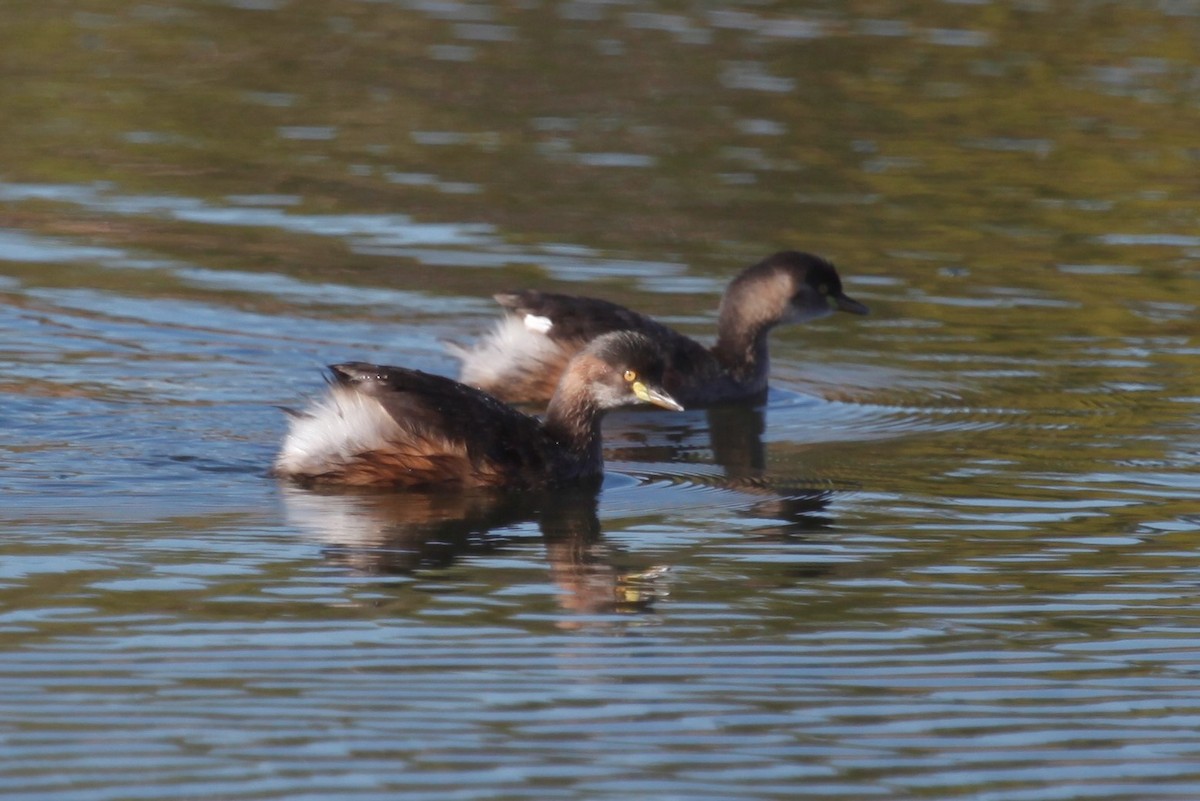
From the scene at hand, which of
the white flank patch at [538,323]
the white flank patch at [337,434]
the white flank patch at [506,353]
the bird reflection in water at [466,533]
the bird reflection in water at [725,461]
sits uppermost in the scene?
the white flank patch at [538,323]

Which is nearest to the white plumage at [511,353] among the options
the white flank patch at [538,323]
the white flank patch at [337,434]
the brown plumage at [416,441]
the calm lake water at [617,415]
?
the white flank patch at [538,323]

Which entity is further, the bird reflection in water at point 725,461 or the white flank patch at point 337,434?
the white flank patch at point 337,434

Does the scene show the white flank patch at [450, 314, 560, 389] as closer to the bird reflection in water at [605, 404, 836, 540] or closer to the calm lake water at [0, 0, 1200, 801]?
the calm lake water at [0, 0, 1200, 801]

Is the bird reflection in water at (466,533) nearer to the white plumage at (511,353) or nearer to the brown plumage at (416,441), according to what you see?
the brown plumage at (416,441)

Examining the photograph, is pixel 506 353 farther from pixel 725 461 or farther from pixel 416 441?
pixel 416 441

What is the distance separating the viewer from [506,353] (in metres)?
11.6

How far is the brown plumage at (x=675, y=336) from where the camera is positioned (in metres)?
11.4

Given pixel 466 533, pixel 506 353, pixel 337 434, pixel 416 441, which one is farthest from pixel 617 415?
pixel 466 533

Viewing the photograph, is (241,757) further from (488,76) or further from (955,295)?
(488,76)

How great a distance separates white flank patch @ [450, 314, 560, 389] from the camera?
11.5 metres

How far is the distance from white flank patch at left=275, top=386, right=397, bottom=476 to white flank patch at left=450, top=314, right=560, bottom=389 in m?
2.53

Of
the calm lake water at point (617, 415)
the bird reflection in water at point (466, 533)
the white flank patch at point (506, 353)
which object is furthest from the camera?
the white flank patch at point (506, 353)

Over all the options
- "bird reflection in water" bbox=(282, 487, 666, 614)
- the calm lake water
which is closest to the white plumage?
the calm lake water

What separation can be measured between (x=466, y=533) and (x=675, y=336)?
140 inches
